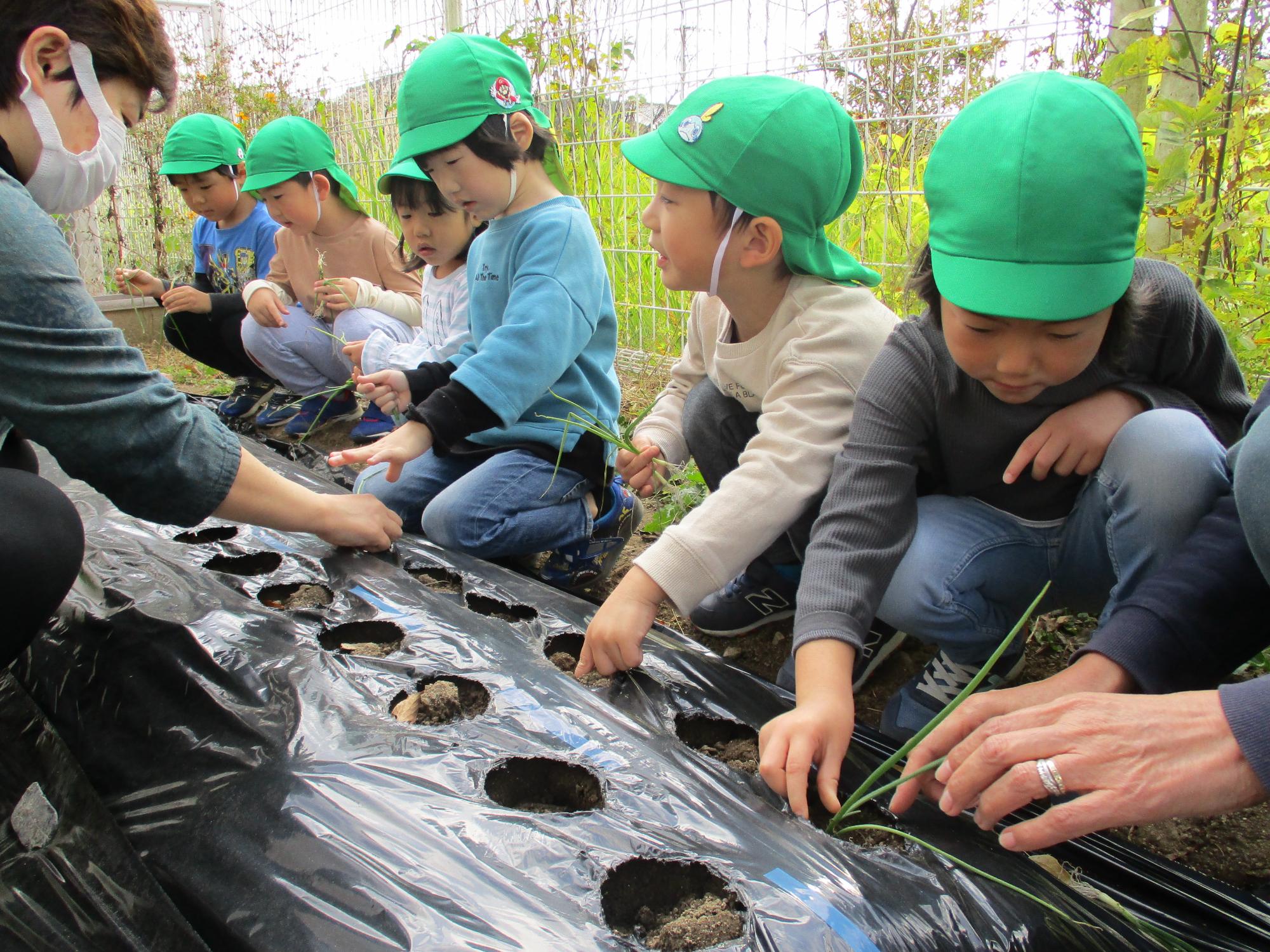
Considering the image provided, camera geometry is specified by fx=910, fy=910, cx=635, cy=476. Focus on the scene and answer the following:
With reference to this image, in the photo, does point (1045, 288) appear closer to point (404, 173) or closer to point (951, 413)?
point (951, 413)

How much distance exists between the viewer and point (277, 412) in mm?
3508

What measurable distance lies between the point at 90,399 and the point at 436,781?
727 millimetres

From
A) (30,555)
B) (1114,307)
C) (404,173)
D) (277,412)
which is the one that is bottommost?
(277,412)

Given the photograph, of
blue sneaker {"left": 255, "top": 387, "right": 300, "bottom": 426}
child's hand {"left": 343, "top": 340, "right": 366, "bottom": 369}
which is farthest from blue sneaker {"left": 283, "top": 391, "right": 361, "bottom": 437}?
child's hand {"left": 343, "top": 340, "right": 366, "bottom": 369}

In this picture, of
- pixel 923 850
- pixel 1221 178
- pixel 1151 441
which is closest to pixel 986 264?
pixel 1151 441

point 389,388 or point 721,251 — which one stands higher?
point 721,251

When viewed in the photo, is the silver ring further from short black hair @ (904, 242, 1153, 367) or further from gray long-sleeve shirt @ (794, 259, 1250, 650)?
short black hair @ (904, 242, 1153, 367)

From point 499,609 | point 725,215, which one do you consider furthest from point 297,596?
point 725,215

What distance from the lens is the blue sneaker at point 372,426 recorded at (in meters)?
3.17

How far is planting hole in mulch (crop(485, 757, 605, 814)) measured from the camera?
3.34 ft

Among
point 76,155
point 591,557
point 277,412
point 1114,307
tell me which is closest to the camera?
point 1114,307

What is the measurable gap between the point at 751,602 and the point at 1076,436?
30.2 inches

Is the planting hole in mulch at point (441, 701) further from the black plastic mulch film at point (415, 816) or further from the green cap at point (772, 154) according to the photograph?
the green cap at point (772, 154)

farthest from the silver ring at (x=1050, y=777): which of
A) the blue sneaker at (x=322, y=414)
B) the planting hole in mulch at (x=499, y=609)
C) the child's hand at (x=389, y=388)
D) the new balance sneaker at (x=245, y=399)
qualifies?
the new balance sneaker at (x=245, y=399)
